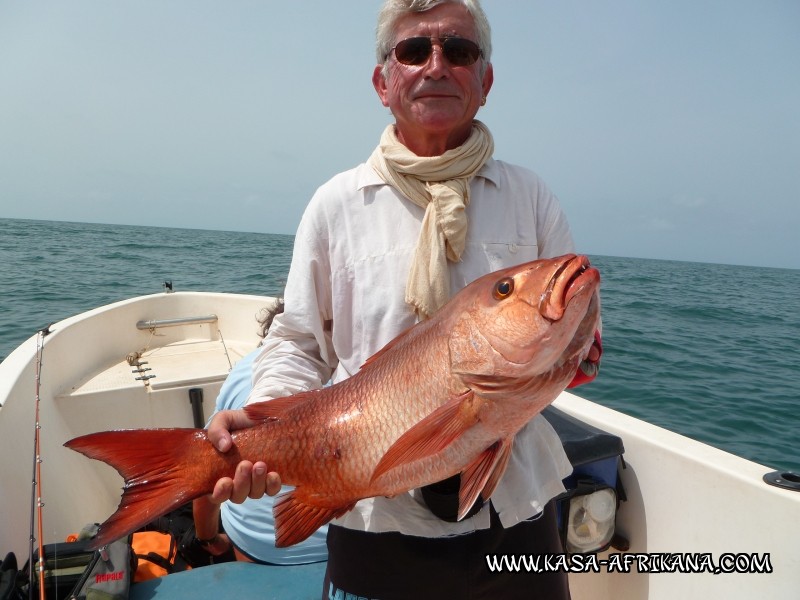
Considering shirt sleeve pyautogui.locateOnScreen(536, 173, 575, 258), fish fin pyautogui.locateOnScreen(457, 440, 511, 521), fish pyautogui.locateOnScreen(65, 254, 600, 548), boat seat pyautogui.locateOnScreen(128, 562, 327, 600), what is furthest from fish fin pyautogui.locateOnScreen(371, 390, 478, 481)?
boat seat pyautogui.locateOnScreen(128, 562, 327, 600)

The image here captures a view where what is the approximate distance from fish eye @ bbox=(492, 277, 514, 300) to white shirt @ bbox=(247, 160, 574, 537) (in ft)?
1.30

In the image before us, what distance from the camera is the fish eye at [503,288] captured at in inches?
57.2

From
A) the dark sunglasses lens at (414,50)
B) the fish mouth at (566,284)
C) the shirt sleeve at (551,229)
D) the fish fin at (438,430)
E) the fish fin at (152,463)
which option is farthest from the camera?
the shirt sleeve at (551,229)

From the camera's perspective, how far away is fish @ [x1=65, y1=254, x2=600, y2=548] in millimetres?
1401

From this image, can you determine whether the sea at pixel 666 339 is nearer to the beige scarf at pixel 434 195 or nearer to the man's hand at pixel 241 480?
the beige scarf at pixel 434 195

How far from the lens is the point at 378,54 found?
78.3 inches

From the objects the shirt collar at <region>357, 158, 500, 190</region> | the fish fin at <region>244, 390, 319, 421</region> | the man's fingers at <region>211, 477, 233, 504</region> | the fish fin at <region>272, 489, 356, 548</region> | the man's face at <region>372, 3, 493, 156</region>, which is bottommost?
the fish fin at <region>272, 489, 356, 548</region>

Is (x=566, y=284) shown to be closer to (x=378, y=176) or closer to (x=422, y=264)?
(x=422, y=264)

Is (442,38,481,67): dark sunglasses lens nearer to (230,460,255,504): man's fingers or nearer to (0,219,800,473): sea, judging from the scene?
(230,460,255,504): man's fingers

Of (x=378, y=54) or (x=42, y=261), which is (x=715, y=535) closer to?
(x=378, y=54)

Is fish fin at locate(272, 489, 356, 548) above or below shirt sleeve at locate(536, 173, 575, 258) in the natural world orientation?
below

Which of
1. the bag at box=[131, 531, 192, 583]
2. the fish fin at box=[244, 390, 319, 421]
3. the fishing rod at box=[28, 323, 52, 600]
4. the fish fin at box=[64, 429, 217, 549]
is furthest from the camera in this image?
the bag at box=[131, 531, 192, 583]

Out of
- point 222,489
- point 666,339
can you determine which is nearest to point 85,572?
point 222,489

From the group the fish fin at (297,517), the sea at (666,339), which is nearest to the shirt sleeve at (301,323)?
the fish fin at (297,517)
